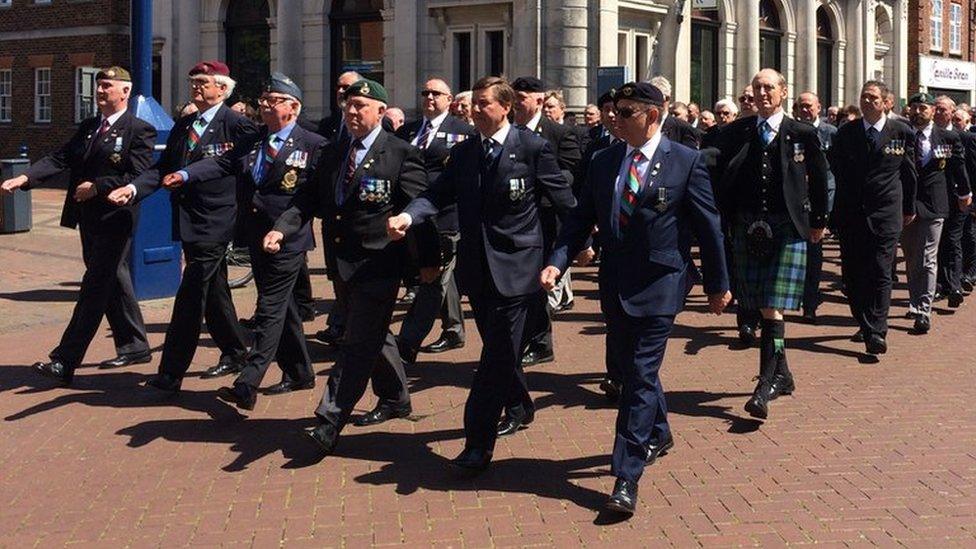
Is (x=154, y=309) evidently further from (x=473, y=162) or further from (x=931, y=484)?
(x=931, y=484)

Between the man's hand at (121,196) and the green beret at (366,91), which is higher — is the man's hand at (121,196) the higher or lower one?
the lower one

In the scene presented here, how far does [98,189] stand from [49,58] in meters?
27.1

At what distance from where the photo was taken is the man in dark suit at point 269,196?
7.01 metres

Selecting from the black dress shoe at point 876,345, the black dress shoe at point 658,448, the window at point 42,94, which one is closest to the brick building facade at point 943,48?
the window at point 42,94

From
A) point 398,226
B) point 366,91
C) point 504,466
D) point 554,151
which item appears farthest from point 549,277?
point 554,151

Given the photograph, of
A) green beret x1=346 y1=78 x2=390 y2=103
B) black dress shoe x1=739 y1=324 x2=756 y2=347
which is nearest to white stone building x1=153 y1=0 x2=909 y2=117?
black dress shoe x1=739 y1=324 x2=756 y2=347

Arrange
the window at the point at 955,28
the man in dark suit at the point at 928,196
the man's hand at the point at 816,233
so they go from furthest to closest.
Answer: the window at the point at 955,28, the man in dark suit at the point at 928,196, the man's hand at the point at 816,233

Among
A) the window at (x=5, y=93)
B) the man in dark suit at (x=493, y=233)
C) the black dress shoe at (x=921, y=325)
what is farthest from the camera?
the window at (x=5, y=93)

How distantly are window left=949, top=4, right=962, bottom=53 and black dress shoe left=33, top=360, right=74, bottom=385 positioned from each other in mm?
43502

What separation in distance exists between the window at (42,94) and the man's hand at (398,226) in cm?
2972

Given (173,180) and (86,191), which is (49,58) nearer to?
(86,191)

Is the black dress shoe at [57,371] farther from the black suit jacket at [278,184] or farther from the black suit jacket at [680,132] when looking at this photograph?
the black suit jacket at [680,132]

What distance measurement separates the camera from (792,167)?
7.57m

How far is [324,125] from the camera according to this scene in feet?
37.4
